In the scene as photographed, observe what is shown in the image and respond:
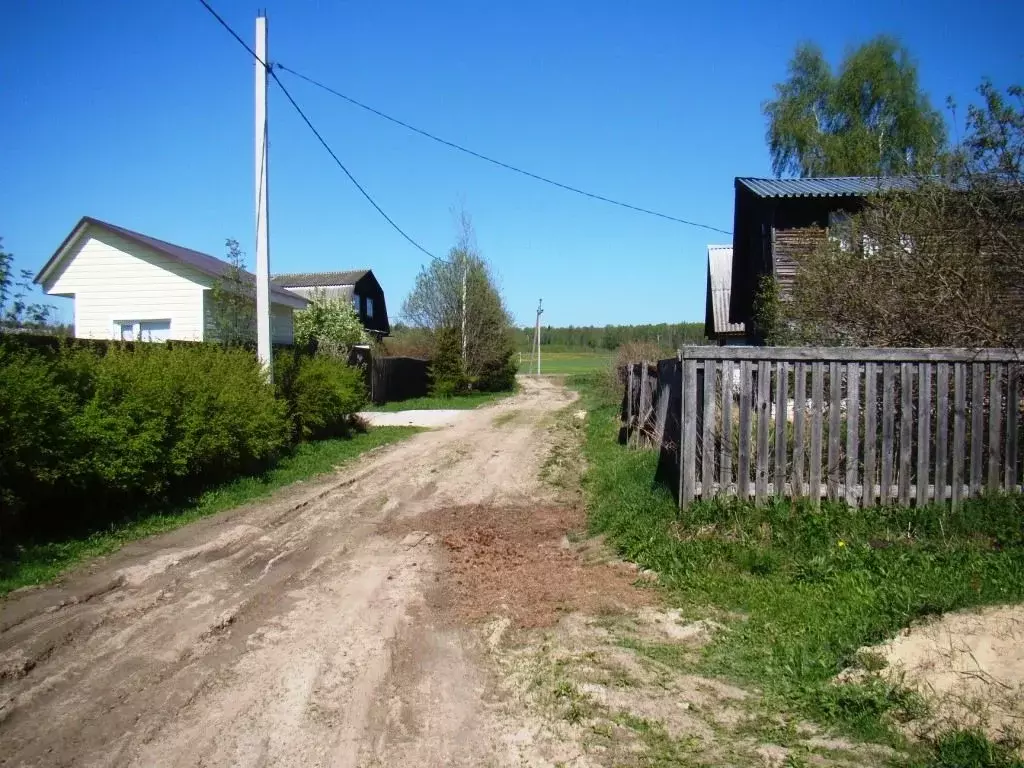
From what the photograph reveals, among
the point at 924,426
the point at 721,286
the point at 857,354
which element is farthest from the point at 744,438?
the point at 721,286

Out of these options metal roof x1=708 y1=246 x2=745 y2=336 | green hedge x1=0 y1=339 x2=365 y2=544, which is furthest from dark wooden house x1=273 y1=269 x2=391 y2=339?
green hedge x1=0 y1=339 x2=365 y2=544

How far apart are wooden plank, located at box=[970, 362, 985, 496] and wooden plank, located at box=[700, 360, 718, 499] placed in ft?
7.49

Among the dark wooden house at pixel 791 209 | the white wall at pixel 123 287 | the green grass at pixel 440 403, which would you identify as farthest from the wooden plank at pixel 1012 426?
the green grass at pixel 440 403

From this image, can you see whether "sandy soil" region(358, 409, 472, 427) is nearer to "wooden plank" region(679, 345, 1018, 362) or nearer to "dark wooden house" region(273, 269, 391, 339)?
"wooden plank" region(679, 345, 1018, 362)

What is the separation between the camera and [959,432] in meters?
6.86

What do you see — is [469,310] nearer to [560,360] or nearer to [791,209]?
[791,209]

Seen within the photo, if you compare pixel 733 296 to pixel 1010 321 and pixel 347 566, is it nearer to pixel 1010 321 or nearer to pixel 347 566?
pixel 1010 321

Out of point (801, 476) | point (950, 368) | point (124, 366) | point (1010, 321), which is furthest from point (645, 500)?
point (124, 366)

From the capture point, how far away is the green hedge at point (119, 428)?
6.82 m

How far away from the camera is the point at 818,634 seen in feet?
15.2

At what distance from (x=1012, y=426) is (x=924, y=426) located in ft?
2.44

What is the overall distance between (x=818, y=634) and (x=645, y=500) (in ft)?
11.1

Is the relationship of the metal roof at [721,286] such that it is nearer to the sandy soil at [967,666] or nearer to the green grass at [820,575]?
the green grass at [820,575]

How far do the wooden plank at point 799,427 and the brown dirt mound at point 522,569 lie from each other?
183cm
